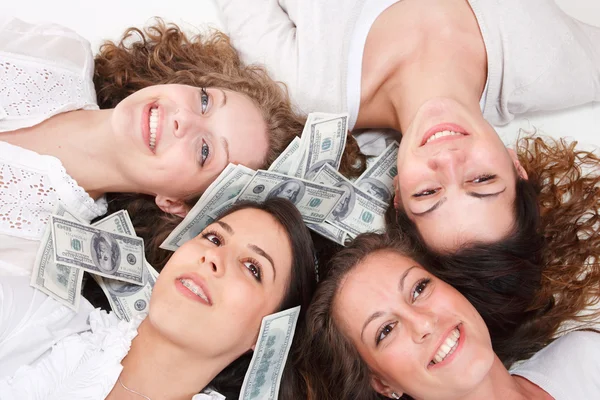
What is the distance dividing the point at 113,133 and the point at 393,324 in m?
1.32

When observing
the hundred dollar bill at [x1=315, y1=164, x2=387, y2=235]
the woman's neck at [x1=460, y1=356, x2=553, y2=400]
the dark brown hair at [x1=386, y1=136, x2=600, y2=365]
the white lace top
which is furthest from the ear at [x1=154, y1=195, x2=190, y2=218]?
the woman's neck at [x1=460, y1=356, x2=553, y2=400]

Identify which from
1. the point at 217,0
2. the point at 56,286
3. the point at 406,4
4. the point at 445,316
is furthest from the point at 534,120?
the point at 56,286

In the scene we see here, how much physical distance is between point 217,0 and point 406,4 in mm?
945

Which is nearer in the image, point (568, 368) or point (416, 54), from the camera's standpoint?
point (568, 368)

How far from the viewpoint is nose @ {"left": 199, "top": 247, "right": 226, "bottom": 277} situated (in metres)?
2.36

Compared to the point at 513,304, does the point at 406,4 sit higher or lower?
higher

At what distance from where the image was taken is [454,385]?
230 centimetres

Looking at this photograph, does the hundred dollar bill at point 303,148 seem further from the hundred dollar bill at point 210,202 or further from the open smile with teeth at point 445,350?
the open smile with teeth at point 445,350

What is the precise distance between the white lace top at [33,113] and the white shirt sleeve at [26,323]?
0.12 metres

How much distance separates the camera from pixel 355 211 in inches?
122

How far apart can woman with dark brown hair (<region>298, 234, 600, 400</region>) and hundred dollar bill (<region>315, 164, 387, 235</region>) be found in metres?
0.29

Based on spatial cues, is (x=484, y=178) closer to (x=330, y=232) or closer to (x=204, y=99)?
(x=330, y=232)

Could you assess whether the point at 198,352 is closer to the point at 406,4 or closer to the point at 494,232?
the point at 494,232

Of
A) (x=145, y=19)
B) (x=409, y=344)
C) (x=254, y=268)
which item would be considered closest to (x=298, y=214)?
(x=254, y=268)
